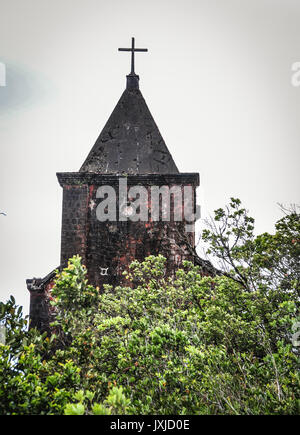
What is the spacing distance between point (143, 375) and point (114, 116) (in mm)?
9644

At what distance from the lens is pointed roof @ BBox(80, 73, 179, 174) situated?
536 inches

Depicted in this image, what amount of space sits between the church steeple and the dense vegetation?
3.47m

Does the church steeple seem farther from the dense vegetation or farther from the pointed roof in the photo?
the dense vegetation

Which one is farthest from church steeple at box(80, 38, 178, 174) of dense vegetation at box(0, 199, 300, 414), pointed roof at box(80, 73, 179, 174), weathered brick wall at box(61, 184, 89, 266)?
dense vegetation at box(0, 199, 300, 414)

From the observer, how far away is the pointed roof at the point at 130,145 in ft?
44.7

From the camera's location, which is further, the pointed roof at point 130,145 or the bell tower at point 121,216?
the pointed roof at point 130,145

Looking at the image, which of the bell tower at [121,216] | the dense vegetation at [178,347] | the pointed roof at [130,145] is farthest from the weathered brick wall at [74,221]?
the dense vegetation at [178,347]

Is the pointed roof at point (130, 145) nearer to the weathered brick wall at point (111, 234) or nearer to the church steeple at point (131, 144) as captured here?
the church steeple at point (131, 144)

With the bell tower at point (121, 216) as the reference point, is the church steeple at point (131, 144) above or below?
above

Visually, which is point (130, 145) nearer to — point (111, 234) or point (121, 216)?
point (121, 216)

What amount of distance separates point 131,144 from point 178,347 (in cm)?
827

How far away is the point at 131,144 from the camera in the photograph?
14.2 m
